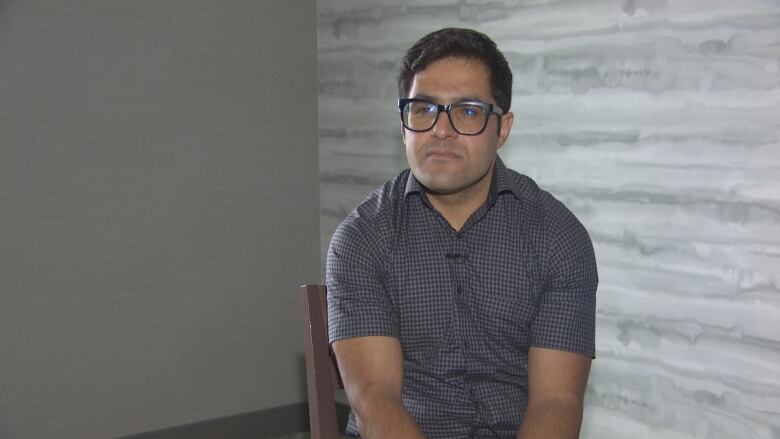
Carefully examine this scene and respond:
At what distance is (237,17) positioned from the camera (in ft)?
11.6

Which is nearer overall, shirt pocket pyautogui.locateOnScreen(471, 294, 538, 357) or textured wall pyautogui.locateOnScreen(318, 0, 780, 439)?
shirt pocket pyautogui.locateOnScreen(471, 294, 538, 357)

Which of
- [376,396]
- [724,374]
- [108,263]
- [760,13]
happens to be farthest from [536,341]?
[108,263]

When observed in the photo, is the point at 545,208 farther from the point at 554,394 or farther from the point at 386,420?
the point at 386,420

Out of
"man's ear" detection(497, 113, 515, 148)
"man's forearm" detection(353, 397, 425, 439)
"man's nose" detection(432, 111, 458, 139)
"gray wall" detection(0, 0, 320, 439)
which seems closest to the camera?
"man's forearm" detection(353, 397, 425, 439)

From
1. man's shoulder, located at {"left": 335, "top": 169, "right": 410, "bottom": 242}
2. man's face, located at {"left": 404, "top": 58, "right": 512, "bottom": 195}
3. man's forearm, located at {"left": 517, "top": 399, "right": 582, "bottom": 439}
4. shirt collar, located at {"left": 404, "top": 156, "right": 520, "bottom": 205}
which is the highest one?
man's face, located at {"left": 404, "top": 58, "right": 512, "bottom": 195}

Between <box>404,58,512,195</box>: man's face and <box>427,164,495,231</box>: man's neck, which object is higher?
<box>404,58,512,195</box>: man's face

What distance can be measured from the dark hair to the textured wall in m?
0.70

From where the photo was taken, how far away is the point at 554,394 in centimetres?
188

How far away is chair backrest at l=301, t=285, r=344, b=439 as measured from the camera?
1884 millimetres

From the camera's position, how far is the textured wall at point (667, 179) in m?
2.43

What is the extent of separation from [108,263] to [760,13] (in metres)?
2.03

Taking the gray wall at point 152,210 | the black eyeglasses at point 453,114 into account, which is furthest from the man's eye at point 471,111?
the gray wall at point 152,210

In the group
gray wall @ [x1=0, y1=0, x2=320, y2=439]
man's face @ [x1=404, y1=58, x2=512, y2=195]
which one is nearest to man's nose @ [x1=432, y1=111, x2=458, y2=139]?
man's face @ [x1=404, y1=58, x2=512, y2=195]

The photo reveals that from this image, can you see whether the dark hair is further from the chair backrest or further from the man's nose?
the chair backrest
